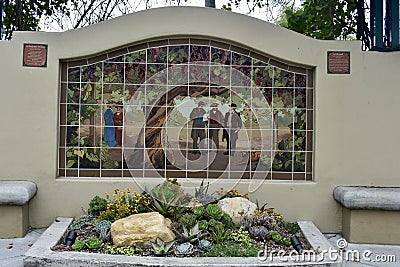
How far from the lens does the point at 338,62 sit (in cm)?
583

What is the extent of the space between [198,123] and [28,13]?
6162 mm

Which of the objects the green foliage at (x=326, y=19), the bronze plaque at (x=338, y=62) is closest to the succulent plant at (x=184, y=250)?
the bronze plaque at (x=338, y=62)

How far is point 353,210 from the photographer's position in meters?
5.41

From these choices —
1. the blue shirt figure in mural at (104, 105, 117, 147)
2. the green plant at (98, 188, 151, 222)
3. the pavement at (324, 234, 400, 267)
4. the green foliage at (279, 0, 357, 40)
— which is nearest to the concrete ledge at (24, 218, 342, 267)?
the pavement at (324, 234, 400, 267)

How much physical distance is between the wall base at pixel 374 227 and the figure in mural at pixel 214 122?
1.91 metres

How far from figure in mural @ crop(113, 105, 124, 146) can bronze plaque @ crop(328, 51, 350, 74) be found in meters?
2.73

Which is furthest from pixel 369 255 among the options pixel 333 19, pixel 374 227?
pixel 333 19

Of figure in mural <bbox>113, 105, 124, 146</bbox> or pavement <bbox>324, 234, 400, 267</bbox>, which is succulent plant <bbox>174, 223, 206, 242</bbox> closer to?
pavement <bbox>324, 234, 400, 267</bbox>

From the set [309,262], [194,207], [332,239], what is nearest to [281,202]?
[332,239]

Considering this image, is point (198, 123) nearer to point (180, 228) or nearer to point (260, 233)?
point (180, 228)

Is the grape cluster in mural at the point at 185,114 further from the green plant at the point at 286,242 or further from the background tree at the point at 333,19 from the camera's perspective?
the background tree at the point at 333,19

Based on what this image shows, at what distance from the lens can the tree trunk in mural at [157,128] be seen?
594 centimetres

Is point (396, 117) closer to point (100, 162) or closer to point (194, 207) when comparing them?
point (194, 207)

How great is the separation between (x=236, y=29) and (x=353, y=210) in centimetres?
265
